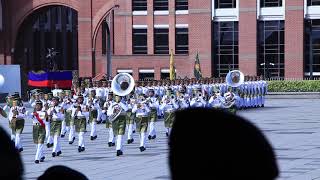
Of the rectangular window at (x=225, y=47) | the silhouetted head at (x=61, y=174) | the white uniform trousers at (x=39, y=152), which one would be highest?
the rectangular window at (x=225, y=47)

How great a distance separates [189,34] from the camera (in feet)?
191

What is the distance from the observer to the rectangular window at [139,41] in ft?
199

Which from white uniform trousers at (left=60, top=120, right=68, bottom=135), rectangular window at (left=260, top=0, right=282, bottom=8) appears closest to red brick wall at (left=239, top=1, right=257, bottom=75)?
rectangular window at (left=260, top=0, right=282, bottom=8)

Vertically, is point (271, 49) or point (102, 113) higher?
point (271, 49)

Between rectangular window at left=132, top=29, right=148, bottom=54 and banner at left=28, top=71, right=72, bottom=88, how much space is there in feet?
43.3

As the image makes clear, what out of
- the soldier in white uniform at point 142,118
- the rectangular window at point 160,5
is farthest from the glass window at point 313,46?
the soldier in white uniform at point 142,118

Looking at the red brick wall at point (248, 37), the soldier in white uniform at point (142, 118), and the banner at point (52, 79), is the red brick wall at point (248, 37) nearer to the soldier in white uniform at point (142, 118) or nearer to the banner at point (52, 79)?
the banner at point (52, 79)

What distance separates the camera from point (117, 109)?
21.9 meters

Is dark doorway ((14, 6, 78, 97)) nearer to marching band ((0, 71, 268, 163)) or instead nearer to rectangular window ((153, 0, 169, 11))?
rectangular window ((153, 0, 169, 11))

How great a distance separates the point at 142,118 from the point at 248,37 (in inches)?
1359

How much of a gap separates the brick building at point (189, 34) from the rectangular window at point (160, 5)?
0.13 ft

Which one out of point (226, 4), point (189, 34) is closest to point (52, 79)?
point (189, 34)

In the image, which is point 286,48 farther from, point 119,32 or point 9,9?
point 9,9

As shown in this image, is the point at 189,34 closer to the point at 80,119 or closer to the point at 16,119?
the point at 80,119
